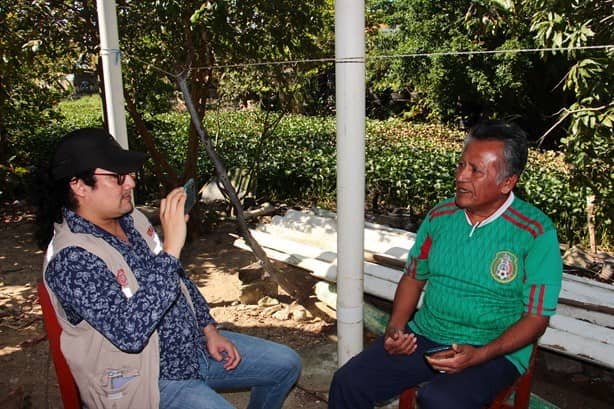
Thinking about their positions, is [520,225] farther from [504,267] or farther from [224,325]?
[224,325]

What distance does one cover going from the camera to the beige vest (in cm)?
176

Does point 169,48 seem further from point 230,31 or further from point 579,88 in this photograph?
point 579,88

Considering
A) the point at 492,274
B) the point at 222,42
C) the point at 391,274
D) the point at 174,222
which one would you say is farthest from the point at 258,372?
the point at 222,42

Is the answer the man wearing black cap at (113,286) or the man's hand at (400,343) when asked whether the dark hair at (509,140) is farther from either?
the man wearing black cap at (113,286)

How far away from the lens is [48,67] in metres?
6.39

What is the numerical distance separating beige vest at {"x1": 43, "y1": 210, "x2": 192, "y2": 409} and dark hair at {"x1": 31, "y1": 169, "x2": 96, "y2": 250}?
3.9 inches

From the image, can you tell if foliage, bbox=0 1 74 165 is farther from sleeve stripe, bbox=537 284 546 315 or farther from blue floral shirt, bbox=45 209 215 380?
sleeve stripe, bbox=537 284 546 315

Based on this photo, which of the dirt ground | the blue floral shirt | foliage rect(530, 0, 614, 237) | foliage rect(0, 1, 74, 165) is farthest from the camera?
foliage rect(0, 1, 74, 165)

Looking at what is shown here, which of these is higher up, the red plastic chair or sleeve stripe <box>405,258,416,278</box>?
sleeve stripe <box>405,258,416,278</box>

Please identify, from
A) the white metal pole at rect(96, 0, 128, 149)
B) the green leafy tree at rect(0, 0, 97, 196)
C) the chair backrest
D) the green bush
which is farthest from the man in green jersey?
the green bush

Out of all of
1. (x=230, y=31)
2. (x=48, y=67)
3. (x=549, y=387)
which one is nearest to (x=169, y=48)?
(x=230, y=31)

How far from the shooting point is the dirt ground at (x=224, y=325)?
3.06 metres

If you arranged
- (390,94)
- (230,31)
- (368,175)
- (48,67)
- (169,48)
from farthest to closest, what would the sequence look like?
(390,94), (368,175), (48,67), (169,48), (230,31)

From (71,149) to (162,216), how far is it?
0.38 metres
